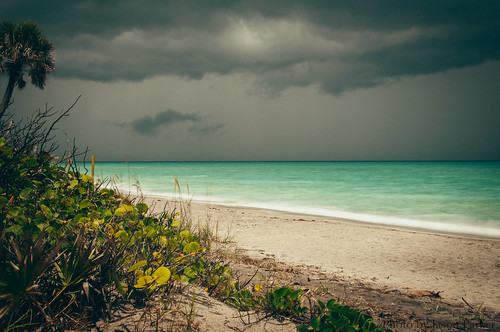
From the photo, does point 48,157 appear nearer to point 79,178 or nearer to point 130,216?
point 79,178

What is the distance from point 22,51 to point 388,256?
22.7 m

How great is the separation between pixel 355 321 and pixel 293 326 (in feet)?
1.48

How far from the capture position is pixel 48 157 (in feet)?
8.92

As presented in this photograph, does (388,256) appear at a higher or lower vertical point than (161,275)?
lower

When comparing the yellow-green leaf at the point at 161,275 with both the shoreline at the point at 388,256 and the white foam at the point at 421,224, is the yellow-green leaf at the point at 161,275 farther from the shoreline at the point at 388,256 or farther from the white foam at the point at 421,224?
the white foam at the point at 421,224

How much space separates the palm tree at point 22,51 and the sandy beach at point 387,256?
18.4 metres

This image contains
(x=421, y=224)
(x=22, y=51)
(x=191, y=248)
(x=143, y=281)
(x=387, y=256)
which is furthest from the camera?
(x=22, y=51)

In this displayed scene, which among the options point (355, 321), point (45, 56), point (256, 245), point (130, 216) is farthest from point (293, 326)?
point (45, 56)

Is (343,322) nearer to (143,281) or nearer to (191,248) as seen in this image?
(191,248)

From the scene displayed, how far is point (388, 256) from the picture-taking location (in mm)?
5441

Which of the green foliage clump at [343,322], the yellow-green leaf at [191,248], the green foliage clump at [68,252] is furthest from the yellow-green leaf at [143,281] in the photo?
the green foliage clump at [343,322]

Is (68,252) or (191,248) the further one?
(191,248)

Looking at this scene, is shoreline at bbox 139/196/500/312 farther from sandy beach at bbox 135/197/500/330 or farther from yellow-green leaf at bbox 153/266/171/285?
yellow-green leaf at bbox 153/266/171/285

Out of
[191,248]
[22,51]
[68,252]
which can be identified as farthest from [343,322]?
[22,51]
